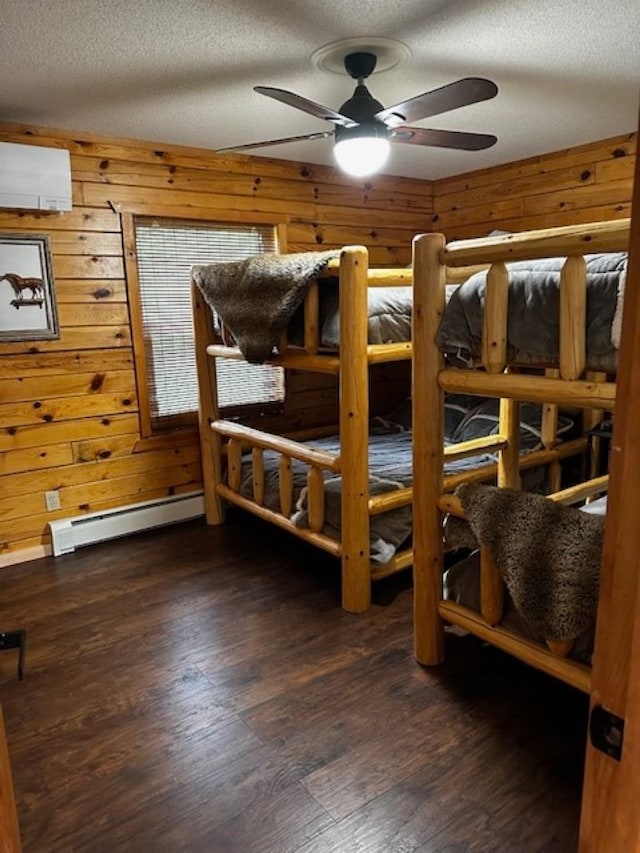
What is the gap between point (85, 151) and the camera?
311 centimetres

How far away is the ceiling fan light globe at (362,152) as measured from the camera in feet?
7.12

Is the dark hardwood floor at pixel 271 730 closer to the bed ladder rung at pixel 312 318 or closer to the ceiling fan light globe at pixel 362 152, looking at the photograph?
the bed ladder rung at pixel 312 318

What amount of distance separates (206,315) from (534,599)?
8.13ft

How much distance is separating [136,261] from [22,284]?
631 millimetres

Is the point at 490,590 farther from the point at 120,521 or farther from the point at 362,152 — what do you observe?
the point at 120,521

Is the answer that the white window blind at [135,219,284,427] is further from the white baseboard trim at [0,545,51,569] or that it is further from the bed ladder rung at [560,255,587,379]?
the bed ladder rung at [560,255,587,379]

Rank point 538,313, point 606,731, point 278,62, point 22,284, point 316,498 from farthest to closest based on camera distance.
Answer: point 22,284 → point 316,498 → point 278,62 → point 538,313 → point 606,731

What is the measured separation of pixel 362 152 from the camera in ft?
7.21

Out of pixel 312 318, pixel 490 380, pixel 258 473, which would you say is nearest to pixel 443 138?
pixel 312 318

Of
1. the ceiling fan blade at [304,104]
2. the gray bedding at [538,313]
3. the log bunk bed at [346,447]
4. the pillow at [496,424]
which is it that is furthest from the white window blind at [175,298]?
the gray bedding at [538,313]

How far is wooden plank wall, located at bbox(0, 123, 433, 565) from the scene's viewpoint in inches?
121

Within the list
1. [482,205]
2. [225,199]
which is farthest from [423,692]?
[482,205]

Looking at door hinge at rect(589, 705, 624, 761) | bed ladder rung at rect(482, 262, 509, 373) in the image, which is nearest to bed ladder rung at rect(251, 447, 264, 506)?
bed ladder rung at rect(482, 262, 509, 373)

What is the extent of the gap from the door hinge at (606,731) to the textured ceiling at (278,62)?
6.50 feet
